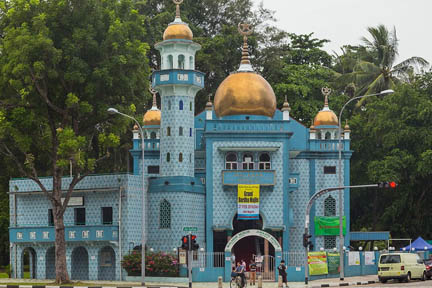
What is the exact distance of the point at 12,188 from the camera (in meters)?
59.2

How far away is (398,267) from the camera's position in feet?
156

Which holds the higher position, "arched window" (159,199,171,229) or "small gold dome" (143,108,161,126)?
"small gold dome" (143,108,161,126)

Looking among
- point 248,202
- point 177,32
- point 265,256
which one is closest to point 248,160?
point 248,202

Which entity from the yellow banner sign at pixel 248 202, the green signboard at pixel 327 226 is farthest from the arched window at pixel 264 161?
the green signboard at pixel 327 226

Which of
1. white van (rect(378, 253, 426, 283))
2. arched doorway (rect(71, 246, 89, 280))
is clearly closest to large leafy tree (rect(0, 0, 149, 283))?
arched doorway (rect(71, 246, 89, 280))

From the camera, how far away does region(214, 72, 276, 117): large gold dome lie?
59844 mm

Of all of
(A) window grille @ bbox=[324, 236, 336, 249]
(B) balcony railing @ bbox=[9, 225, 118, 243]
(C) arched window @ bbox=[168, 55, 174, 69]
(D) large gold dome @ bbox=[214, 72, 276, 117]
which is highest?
(C) arched window @ bbox=[168, 55, 174, 69]

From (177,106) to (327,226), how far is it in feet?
44.4

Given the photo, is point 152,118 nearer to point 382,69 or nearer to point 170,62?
point 170,62

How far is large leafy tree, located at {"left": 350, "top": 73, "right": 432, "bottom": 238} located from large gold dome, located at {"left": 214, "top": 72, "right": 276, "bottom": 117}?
11.5m

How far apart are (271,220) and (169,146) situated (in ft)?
26.8

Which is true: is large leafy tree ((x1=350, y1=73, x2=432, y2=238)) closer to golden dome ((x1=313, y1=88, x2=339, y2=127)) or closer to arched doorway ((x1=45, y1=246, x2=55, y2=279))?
golden dome ((x1=313, y1=88, x2=339, y2=127))

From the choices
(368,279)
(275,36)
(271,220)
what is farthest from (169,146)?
(275,36)

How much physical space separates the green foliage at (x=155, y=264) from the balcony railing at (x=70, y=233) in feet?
8.07
